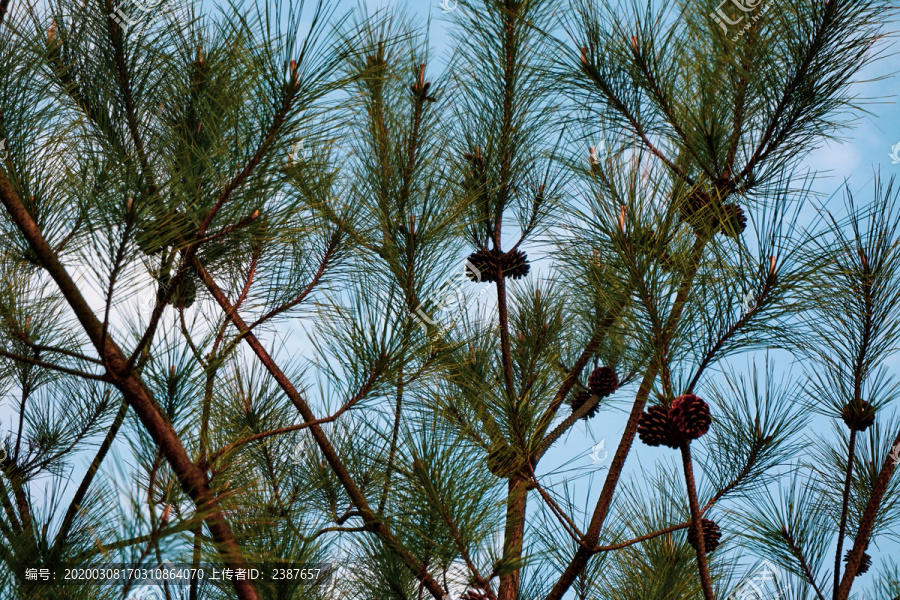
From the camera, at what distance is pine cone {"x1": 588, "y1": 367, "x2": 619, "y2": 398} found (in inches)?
60.1

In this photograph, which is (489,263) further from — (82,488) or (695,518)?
(82,488)

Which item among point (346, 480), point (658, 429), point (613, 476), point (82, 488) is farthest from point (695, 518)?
point (82, 488)

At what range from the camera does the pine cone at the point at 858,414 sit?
3.34 feet

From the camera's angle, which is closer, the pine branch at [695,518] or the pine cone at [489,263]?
the pine branch at [695,518]

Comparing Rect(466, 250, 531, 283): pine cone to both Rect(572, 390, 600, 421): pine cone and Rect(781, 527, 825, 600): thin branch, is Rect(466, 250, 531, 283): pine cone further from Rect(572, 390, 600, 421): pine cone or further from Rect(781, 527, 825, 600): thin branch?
Rect(781, 527, 825, 600): thin branch

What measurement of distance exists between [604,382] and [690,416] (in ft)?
2.49

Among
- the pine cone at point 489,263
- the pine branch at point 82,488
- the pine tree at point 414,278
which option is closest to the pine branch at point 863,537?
the pine tree at point 414,278

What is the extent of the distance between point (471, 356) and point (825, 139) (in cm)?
62

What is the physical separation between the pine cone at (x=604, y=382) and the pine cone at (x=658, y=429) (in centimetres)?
67

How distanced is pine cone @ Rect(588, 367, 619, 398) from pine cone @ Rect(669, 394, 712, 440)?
754mm

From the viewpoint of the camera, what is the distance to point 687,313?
0.81 metres

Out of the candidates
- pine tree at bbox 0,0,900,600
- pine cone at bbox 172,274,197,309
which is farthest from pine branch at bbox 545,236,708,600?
pine cone at bbox 172,274,197,309

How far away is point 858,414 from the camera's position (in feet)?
3.35

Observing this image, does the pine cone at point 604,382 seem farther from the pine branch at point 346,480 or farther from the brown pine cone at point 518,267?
the pine branch at point 346,480
